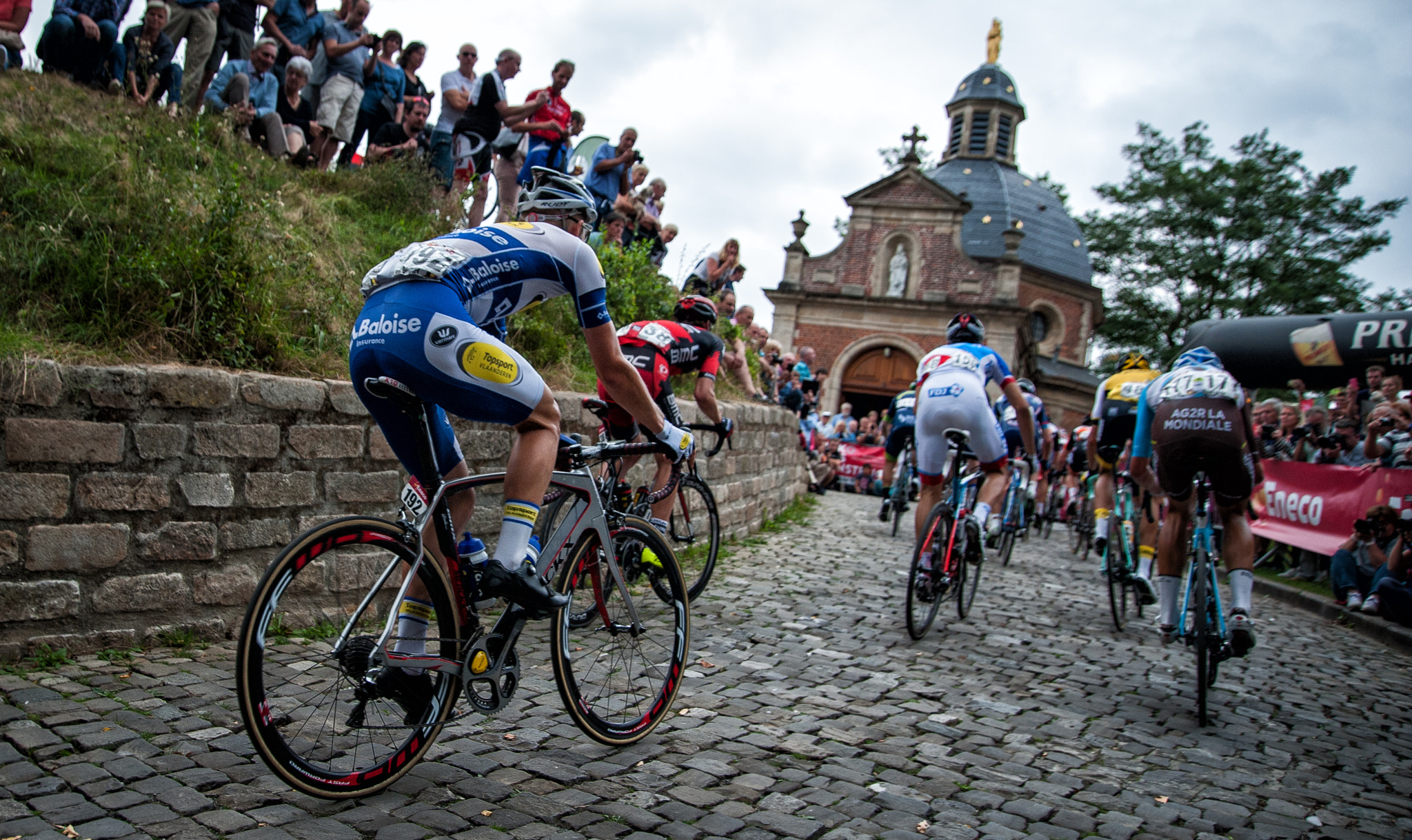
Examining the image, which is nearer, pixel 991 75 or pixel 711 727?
pixel 711 727

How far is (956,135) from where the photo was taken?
59781 mm

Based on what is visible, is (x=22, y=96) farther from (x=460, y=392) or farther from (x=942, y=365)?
(x=942, y=365)

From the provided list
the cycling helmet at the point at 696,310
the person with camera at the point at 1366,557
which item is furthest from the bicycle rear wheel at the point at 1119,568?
the cycling helmet at the point at 696,310

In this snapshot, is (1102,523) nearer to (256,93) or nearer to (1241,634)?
(1241,634)

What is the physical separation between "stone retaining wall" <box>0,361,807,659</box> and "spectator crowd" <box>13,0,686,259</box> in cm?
411

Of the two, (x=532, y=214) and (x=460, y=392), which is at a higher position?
(x=532, y=214)

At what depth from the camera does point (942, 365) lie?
7.02 m

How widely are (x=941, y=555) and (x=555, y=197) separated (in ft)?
12.3

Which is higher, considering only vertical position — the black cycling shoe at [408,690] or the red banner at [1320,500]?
the red banner at [1320,500]

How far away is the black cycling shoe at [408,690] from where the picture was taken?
10.2 ft

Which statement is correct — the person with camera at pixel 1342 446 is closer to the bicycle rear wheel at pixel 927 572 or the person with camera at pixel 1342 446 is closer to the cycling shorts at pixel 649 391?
the bicycle rear wheel at pixel 927 572

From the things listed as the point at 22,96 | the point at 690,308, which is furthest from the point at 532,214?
the point at 22,96

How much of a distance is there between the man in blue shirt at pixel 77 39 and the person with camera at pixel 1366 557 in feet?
39.2

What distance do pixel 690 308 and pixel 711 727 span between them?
3.44 meters
